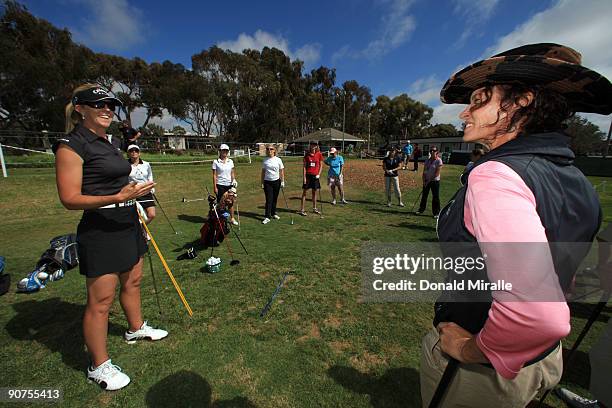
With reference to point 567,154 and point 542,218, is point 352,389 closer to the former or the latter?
point 542,218

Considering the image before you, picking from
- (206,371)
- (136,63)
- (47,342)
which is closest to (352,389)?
(206,371)

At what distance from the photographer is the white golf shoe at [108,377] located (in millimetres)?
2602

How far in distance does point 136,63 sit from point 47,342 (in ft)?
160

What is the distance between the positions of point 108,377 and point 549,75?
386 centimetres

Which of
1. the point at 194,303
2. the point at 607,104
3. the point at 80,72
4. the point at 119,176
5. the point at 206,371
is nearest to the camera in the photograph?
the point at 607,104

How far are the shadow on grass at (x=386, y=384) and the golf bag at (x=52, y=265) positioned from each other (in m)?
4.49

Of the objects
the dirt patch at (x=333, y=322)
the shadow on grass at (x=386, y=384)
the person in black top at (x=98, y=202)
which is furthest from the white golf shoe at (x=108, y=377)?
the dirt patch at (x=333, y=322)

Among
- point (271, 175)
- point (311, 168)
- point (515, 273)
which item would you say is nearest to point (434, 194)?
point (311, 168)

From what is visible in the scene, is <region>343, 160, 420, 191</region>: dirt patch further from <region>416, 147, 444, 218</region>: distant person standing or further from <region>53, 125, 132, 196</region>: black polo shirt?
<region>53, 125, 132, 196</region>: black polo shirt

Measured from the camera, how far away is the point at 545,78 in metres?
1.04

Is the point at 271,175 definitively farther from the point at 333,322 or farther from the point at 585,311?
the point at 585,311

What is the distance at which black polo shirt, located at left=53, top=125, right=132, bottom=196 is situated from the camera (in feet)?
7.45

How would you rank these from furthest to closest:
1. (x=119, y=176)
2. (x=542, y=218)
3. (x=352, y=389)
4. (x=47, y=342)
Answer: (x=47, y=342)
(x=352, y=389)
(x=119, y=176)
(x=542, y=218)

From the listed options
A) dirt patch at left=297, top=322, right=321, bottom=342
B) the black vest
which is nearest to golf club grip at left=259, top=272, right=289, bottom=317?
dirt patch at left=297, top=322, right=321, bottom=342
